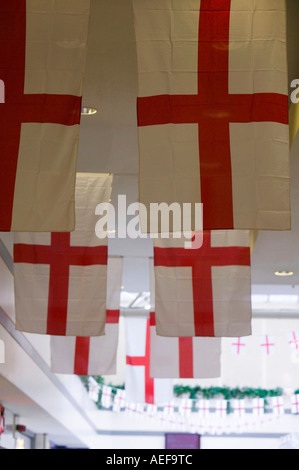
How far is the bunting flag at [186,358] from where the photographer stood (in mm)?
9609

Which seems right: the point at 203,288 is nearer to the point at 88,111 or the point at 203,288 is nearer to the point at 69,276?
the point at 69,276


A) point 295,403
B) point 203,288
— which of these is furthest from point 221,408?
point 203,288

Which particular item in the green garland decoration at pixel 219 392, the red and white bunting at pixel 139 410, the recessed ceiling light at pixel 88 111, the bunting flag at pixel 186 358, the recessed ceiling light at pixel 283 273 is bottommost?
the bunting flag at pixel 186 358

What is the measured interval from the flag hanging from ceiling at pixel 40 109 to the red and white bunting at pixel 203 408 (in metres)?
17.6

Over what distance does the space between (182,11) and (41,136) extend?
1.06 metres

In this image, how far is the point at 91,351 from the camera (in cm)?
976

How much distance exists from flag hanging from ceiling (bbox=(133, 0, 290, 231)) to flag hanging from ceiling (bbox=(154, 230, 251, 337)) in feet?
9.62

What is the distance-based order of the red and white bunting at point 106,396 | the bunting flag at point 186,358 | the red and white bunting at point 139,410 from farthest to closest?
1. the red and white bunting at point 139,410
2. the red and white bunting at point 106,396
3. the bunting flag at point 186,358

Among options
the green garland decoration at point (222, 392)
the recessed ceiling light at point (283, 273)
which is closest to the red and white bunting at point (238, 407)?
the green garland decoration at point (222, 392)

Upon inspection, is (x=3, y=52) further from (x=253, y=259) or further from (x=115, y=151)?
(x=253, y=259)

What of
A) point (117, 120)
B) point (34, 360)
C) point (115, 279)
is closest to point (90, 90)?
point (117, 120)

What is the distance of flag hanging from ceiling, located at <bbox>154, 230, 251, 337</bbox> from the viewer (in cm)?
696

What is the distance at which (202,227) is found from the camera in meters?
3.97

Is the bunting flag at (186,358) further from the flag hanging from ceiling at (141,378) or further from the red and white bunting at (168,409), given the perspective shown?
the red and white bunting at (168,409)
